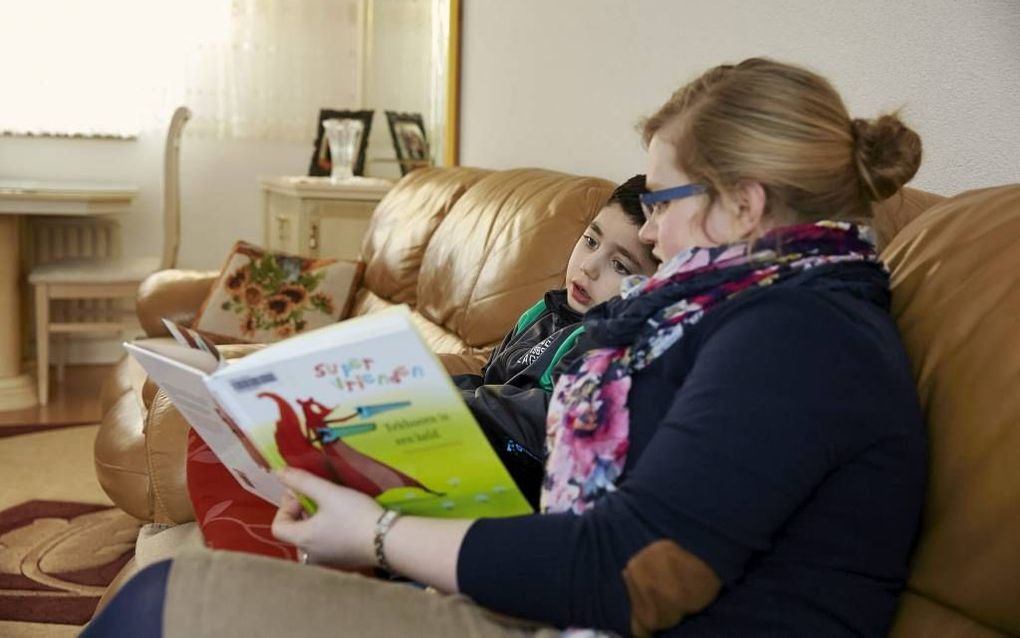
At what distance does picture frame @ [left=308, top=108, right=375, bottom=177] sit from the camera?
4523 mm

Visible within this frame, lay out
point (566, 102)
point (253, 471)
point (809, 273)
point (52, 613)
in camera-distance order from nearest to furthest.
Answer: point (809, 273)
point (253, 471)
point (52, 613)
point (566, 102)

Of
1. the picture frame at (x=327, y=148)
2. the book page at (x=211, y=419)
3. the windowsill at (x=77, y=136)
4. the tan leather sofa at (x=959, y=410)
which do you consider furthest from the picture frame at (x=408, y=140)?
the book page at (x=211, y=419)

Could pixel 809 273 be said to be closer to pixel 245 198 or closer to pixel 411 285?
pixel 411 285

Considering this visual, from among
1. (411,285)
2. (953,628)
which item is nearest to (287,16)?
(411,285)

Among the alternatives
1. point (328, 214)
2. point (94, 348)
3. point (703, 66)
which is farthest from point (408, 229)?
point (94, 348)

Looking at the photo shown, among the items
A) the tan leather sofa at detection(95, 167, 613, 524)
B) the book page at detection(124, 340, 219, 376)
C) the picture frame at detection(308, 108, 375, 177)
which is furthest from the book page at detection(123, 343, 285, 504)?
the picture frame at detection(308, 108, 375, 177)

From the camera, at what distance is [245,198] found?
5.11m

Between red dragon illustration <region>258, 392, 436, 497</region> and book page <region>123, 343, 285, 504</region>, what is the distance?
0.22ft

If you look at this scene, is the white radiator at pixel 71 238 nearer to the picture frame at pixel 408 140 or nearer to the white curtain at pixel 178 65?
the white curtain at pixel 178 65

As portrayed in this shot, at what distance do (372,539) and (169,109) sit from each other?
429 cm

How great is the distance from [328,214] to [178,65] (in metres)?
1.41

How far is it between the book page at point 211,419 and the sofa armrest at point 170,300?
197 centimetres

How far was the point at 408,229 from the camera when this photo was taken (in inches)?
121

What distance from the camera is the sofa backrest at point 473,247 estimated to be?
2.26 m
